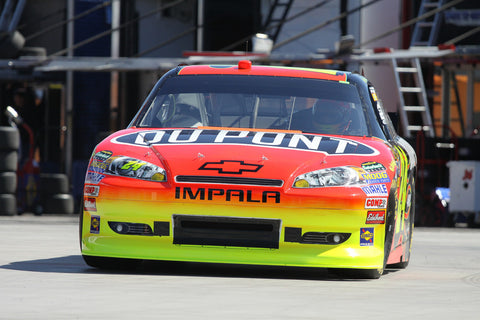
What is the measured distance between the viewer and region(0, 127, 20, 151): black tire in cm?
1772

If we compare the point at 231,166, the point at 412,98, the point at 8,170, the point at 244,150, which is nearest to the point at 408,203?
the point at 244,150

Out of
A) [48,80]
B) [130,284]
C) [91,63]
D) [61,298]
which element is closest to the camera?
[61,298]

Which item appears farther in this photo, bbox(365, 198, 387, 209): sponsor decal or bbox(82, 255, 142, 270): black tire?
bbox(82, 255, 142, 270): black tire

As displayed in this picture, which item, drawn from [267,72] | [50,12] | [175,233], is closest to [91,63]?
[50,12]

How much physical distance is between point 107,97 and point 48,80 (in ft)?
4.26

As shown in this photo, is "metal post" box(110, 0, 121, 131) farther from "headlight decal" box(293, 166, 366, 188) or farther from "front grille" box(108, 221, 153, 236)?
"headlight decal" box(293, 166, 366, 188)

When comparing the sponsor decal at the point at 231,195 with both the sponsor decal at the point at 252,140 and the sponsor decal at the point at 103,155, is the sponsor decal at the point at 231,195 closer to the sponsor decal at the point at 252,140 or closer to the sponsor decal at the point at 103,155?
the sponsor decal at the point at 252,140

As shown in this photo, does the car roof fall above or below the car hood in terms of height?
above

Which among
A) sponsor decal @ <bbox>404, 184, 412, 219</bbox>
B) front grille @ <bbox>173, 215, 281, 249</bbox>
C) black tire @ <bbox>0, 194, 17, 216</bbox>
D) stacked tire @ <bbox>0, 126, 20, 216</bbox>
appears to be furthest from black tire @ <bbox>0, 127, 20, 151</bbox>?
front grille @ <bbox>173, 215, 281, 249</bbox>

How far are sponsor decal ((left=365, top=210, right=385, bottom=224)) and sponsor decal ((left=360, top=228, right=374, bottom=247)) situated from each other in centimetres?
5

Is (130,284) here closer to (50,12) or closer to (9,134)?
(9,134)

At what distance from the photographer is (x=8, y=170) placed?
1781 cm

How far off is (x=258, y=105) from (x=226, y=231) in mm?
1369

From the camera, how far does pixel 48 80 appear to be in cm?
2298
